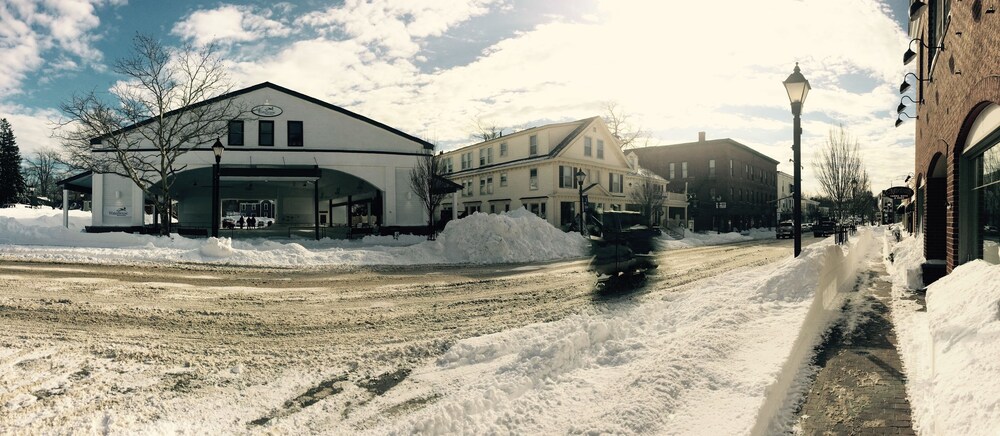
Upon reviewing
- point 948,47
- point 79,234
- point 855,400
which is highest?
point 948,47

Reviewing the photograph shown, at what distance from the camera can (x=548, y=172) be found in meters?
37.3

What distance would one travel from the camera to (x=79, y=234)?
20.1m

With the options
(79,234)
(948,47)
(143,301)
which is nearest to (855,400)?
(948,47)

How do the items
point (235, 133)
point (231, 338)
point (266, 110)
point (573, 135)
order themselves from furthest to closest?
point (573, 135)
point (266, 110)
point (235, 133)
point (231, 338)

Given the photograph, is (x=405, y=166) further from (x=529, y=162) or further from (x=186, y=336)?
(x=186, y=336)

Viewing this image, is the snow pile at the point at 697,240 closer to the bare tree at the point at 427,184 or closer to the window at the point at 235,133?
the bare tree at the point at 427,184

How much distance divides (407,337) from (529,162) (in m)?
31.8

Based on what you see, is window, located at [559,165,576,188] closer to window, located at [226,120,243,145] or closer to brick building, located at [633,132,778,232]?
brick building, located at [633,132,778,232]

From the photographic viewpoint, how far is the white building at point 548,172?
123 ft

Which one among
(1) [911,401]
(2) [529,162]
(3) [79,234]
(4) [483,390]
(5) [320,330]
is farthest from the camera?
(2) [529,162]

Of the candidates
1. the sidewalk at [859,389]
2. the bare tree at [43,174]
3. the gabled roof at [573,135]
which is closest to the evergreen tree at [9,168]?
the bare tree at [43,174]

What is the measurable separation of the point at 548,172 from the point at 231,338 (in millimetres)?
31624

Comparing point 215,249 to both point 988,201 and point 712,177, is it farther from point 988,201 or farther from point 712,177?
point 712,177

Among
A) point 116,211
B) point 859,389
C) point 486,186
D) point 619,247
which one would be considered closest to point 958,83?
point 859,389
